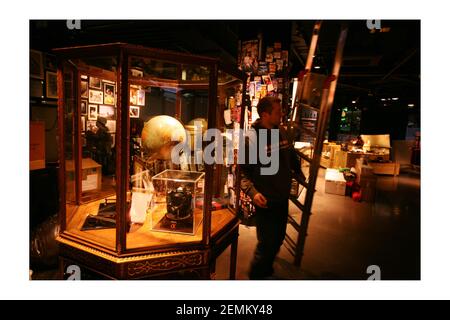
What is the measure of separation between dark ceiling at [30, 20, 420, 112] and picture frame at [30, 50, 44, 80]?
3.1 inches

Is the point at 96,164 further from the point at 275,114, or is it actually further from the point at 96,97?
the point at 275,114

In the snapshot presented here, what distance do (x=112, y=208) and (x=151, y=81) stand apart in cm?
108

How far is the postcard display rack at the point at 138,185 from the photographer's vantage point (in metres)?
1.54

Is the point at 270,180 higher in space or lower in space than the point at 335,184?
higher

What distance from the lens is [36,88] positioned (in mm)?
2947

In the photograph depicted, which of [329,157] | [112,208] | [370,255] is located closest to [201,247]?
[112,208]

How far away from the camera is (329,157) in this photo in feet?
27.7

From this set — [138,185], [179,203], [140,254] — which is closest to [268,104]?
[179,203]

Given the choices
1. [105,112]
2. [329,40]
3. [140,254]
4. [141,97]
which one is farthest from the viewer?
[141,97]

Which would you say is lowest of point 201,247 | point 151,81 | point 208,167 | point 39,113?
point 201,247

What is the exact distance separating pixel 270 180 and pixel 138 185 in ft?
3.30

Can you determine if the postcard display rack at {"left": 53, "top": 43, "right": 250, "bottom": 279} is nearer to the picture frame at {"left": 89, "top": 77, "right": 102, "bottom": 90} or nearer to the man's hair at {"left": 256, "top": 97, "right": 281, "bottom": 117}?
the man's hair at {"left": 256, "top": 97, "right": 281, "bottom": 117}

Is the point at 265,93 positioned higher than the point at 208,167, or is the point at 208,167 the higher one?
the point at 265,93
